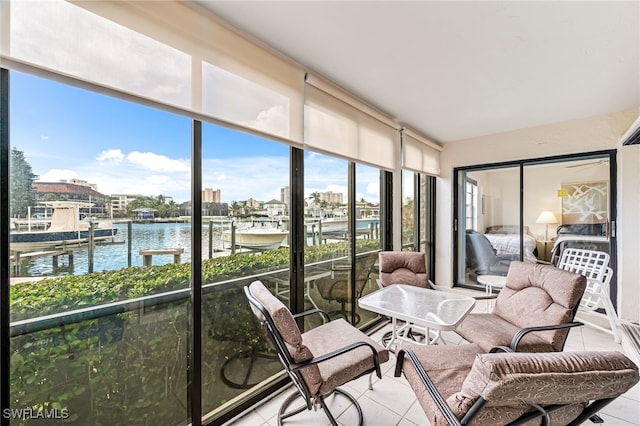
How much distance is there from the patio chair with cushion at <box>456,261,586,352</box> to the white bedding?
2.06 metres

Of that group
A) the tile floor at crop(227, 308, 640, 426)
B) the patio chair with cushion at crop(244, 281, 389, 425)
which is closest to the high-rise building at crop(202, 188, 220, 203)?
the patio chair with cushion at crop(244, 281, 389, 425)

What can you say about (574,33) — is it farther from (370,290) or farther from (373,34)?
(370,290)

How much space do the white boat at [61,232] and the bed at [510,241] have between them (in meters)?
5.17

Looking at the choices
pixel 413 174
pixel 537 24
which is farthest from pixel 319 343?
pixel 413 174

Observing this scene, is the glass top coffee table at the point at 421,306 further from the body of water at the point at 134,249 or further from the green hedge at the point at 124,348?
the body of water at the point at 134,249

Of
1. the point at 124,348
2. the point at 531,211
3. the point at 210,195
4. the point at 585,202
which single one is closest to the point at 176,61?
the point at 210,195

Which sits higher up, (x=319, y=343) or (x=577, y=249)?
(x=577, y=249)

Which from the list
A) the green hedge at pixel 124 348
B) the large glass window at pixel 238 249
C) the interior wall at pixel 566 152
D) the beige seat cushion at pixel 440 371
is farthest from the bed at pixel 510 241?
the green hedge at pixel 124 348

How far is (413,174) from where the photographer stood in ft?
13.9

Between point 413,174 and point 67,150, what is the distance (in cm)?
407

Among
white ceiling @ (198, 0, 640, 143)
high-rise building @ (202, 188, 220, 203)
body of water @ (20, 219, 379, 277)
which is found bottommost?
body of water @ (20, 219, 379, 277)

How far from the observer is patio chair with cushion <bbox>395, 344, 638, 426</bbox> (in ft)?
3.03

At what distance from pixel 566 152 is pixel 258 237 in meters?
4.31

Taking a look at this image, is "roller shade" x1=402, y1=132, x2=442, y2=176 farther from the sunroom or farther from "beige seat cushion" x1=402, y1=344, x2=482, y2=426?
"beige seat cushion" x1=402, y1=344, x2=482, y2=426
